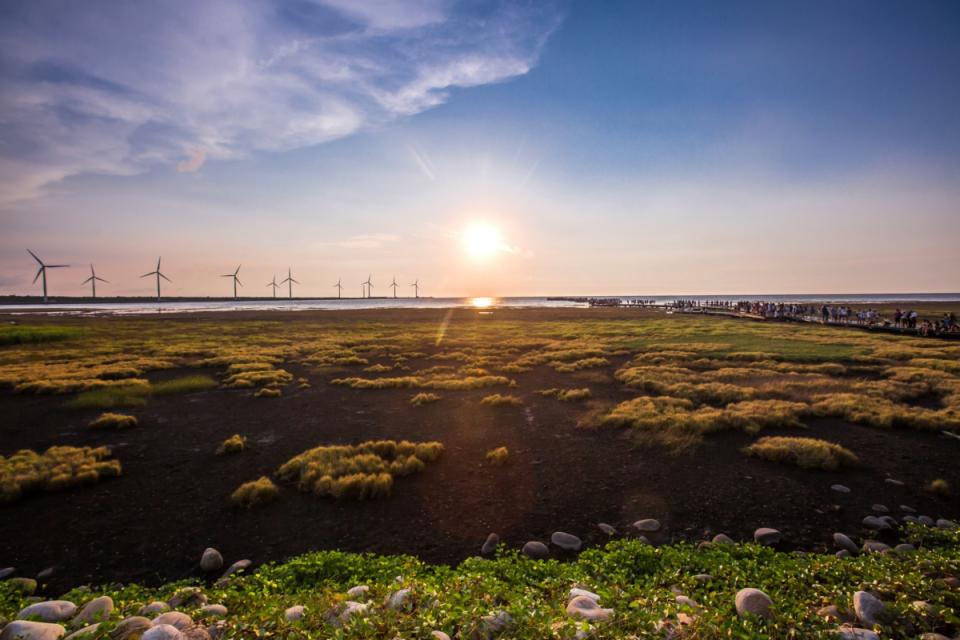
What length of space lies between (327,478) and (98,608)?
5.96 m

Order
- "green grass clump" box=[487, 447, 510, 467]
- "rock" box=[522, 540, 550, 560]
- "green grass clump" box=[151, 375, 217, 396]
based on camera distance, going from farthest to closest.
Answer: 1. "green grass clump" box=[151, 375, 217, 396]
2. "green grass clump" box=[487, 447, 510, 467]
3. "rock" box=[522, 540, 550, 560]

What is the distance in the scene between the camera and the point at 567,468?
12.5 metres

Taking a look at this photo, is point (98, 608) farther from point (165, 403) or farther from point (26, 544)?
point (165, 403)

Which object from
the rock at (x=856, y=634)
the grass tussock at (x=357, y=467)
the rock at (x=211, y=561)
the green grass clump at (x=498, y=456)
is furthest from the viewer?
the green grass clump at (x=498, y=456)

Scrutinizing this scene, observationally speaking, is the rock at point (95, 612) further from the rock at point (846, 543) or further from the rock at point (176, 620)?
the rock at point (846, 543)

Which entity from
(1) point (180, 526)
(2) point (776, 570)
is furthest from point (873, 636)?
(1) point (180, 526)

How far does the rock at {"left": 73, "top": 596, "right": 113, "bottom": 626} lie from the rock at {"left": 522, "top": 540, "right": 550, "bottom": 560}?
6.26m

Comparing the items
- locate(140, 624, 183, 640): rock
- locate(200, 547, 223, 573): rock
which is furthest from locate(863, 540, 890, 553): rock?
locate(200, 547, 223, 573): rock

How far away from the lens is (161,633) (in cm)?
436

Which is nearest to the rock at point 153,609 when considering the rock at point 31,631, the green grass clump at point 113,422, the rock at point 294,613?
the rock at point 31,631

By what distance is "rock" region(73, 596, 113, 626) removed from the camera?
195 inches

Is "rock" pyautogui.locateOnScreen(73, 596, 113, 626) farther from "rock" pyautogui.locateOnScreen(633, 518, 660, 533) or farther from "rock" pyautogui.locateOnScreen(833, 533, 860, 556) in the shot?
"rock" pyautogui.locateOnScreen(833, 533, 860, 556)

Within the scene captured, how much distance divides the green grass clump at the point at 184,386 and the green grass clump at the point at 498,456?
64.9 ft

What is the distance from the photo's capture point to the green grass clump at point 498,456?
13000 mm
